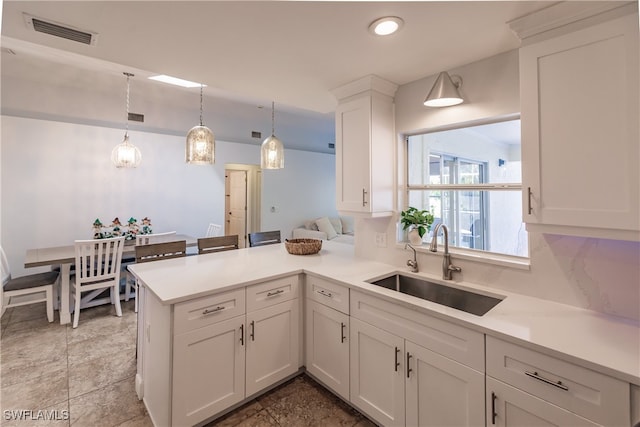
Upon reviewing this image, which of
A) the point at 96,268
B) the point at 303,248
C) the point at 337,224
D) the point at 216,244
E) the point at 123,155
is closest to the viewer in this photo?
the point at 303,248

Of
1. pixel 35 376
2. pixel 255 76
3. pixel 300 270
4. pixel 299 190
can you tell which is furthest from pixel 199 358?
pixel 299 190

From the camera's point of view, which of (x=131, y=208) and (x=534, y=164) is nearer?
(x=534, y=164)

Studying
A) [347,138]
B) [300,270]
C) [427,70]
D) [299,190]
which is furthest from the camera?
[299,190]

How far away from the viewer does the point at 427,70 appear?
204cm

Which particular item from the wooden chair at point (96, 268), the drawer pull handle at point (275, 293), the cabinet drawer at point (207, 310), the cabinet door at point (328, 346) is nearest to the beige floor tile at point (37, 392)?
the wooden chair at point (96, 268)

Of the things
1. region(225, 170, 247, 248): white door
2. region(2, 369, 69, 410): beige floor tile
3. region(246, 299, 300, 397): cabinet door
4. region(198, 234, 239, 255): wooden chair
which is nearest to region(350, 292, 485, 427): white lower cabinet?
region(246, 299, 300, 397): cabinet door

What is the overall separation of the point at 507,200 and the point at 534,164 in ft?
1.72

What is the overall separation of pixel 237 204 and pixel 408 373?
6.08 meters

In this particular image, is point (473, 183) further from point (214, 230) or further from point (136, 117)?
point (136, 117)

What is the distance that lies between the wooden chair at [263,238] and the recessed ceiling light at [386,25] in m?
2.42

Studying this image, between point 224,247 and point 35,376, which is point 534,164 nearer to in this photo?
point 224,247

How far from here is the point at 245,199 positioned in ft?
22.3

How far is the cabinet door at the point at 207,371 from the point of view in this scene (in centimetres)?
162

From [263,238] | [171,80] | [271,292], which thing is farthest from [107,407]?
[171,80]
